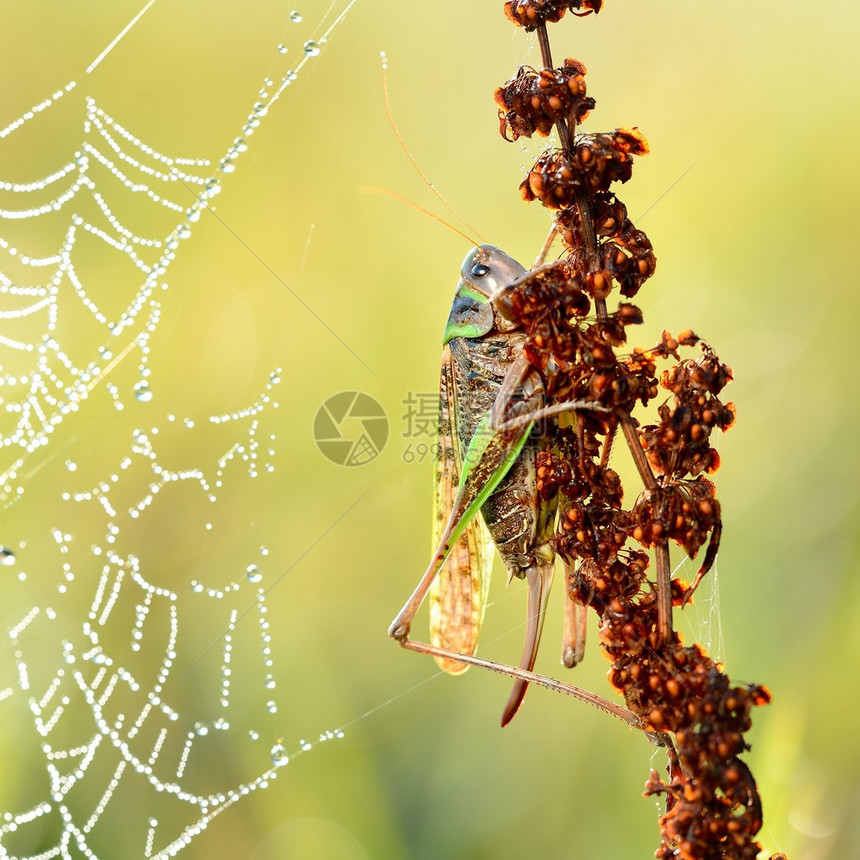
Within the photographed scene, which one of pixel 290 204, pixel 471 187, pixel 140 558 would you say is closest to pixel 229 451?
pixel 140 558

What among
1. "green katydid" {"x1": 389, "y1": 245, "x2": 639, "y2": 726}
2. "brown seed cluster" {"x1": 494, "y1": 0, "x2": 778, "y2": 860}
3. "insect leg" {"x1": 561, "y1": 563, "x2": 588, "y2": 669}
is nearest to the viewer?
"brown seed cluster" {"x1": 494, "y1": 0, "x2": 778, "y2": 860}

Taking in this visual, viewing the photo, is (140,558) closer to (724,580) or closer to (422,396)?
(422,396)

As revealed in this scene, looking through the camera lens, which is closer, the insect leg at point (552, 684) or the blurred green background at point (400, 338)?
the insect leg at point (552, 684)

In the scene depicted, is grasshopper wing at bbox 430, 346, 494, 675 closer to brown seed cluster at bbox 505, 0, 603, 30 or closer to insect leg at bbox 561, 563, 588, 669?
insect leg at bbox 561, 563, 588, 669

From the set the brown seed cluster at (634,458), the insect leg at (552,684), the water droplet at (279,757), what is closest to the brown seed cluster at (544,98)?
the brown seed cluster at (634,458)

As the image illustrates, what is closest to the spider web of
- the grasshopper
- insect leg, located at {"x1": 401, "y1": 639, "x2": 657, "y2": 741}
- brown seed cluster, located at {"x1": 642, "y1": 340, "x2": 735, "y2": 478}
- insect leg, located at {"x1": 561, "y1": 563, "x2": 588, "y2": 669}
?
the grasshopper

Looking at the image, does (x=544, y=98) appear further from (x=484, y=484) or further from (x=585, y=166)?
(x=484, y=484)

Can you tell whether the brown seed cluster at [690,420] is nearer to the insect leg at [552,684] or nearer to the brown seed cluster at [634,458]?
the brown seed cluster at [634,458]

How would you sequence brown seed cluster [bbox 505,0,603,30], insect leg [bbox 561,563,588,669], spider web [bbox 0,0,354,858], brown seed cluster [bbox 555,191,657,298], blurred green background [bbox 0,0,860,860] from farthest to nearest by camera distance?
spider web [bbox 0,0,354,858] < blurred green background [bbox 0,0,860,860] < insect leg [bbox 561,563,588,669] < brown seed cluster [bbox 555,191,657,298] < brown seed cluster [bbox 505,0,603,30]
